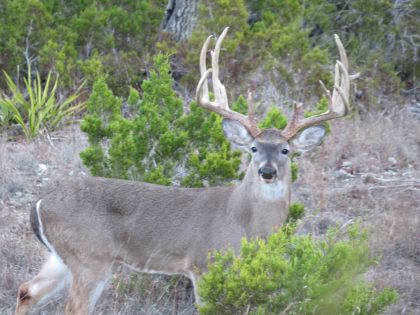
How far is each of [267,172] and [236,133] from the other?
47 centimetres

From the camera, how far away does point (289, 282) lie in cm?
445

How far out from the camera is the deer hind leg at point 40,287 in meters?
5.56

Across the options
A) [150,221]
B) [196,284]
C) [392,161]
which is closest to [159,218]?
[150,221]

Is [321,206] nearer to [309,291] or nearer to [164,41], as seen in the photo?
[309,291]

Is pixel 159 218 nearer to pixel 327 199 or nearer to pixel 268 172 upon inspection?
pixel 268 172

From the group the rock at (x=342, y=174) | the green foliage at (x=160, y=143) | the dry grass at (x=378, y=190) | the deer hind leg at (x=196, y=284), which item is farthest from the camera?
the rock at (x=342, y=174)

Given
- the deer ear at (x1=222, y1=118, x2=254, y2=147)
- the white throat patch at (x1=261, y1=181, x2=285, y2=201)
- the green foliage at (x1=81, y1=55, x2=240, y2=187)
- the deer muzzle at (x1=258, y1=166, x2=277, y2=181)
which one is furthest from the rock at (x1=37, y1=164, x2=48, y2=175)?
the deer muzzle at (x1=258, y1=166, x2=277, y2=181)

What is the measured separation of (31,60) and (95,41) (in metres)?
0.82

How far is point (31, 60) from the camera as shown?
10.7m

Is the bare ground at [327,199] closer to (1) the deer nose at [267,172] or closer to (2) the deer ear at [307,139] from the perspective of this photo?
(1) the deer nose at [267,172]

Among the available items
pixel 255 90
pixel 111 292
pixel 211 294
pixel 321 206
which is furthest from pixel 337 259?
pixel 255 90

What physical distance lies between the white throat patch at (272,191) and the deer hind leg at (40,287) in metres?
1.25

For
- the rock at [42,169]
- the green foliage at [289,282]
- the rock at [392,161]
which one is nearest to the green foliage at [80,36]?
the rock at [42,169]

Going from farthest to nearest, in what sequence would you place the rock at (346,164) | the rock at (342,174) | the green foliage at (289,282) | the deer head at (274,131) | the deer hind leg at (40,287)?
the rock at (346,164), the rock at (342,174), the deer hind leg at (40,287), the deer head at (274,131), the green foliage at (289,282)
